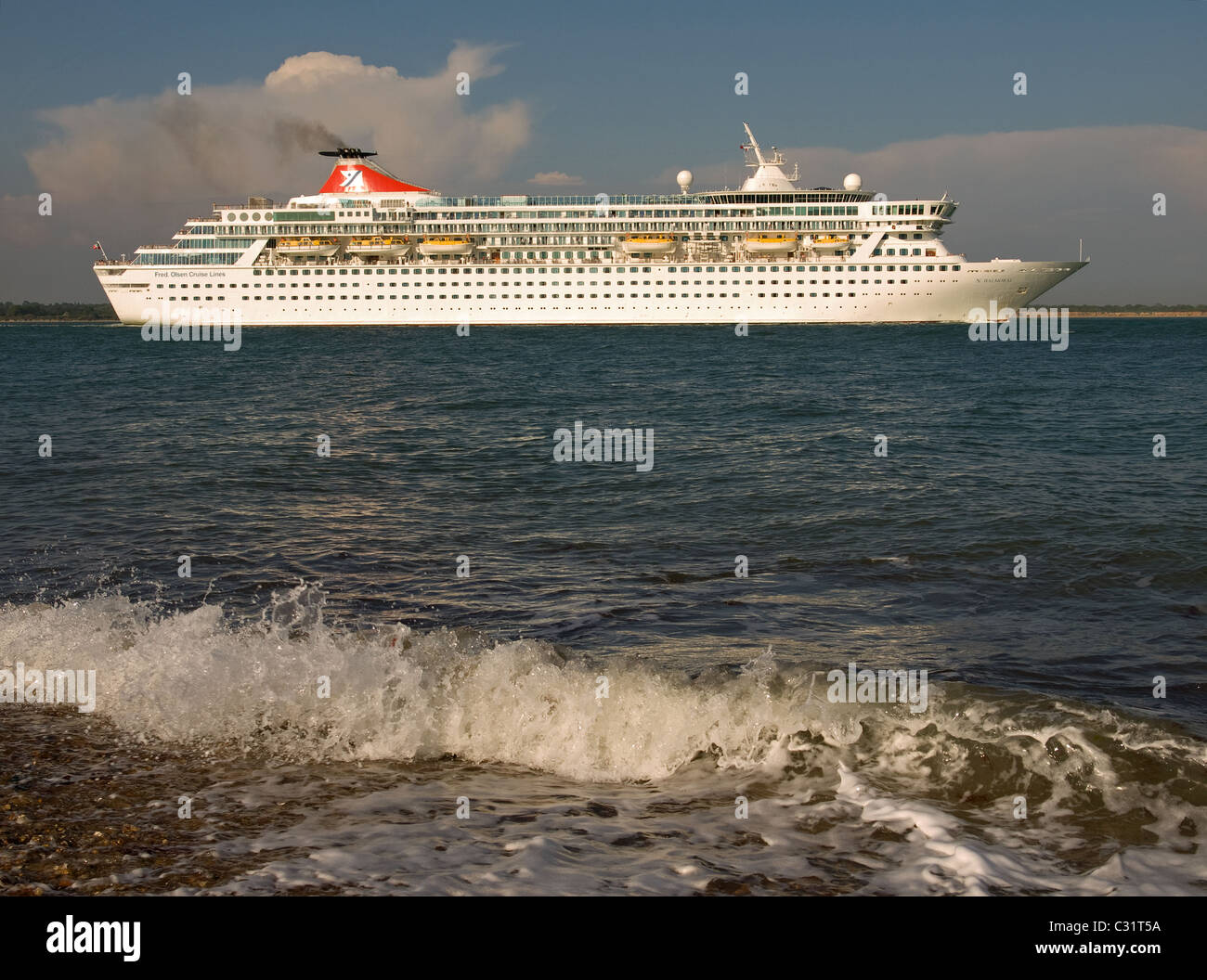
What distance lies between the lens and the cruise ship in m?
69.5

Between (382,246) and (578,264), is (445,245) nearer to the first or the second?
(382,246)

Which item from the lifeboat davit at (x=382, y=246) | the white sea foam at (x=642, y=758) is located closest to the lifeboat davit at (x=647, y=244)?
the lifeboat davit at (x=382, y=246)

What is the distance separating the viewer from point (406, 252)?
74.5 m

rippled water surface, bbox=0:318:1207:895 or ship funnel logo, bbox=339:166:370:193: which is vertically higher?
ship funnel logo, bbox=339:166:370:193

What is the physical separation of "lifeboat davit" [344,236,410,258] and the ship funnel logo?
6716 millimetres

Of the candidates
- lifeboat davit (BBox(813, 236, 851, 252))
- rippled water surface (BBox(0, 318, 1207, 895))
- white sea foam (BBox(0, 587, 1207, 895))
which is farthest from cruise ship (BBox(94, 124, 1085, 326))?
white sea foam (BBox(0, 587, 1207, 895))

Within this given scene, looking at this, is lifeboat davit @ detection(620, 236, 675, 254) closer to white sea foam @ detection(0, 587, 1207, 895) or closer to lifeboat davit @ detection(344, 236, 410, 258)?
lifeboat davit @ detection(344, 236, 410, 258)

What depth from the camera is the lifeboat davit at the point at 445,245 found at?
73188mm

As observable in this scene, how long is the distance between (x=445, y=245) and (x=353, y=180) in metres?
12.1

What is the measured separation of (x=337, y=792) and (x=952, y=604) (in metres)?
5.86

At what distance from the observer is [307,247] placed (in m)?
73.8
